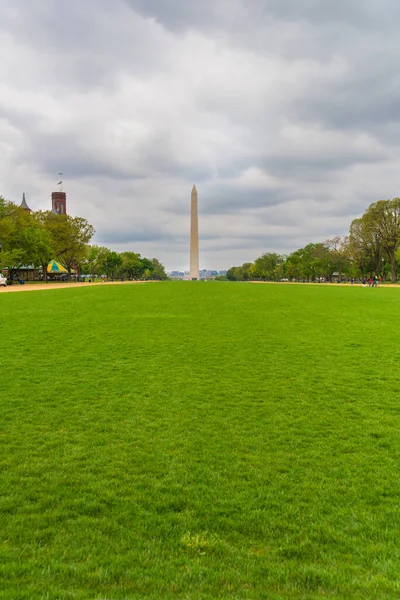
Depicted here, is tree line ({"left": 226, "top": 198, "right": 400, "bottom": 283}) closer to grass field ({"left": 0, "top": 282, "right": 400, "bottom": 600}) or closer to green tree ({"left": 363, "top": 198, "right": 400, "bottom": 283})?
green tree ({"left": 363, "top": 198, "right": 400, "bottom": 283})

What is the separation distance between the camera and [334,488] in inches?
185

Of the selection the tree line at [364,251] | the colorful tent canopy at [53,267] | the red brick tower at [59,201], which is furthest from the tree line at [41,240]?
the red brick tower at [59,201]

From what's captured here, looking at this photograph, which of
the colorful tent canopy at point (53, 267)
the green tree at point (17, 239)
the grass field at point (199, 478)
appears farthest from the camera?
the colorful tent canopy at point (53, 267)

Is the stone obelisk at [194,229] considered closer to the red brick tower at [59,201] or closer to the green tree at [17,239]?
the green tree at [17,239]

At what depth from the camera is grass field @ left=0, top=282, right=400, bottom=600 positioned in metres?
3.33

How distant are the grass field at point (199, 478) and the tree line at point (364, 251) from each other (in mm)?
71426

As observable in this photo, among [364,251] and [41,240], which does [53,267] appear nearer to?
[41,240]

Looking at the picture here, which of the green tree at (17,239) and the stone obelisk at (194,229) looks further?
the stone obelisk at (194,229)

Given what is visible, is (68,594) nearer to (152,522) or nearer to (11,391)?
(152,522)

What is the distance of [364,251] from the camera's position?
85.2 m

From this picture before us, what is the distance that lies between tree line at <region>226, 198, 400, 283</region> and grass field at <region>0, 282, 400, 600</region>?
71426 mm

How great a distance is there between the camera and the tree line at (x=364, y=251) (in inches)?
2901

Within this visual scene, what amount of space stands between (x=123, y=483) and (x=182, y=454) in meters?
1.04

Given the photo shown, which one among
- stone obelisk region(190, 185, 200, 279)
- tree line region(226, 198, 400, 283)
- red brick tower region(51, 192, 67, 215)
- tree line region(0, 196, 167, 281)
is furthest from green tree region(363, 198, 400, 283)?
red brick tower region(51, 192, 67, 215)
